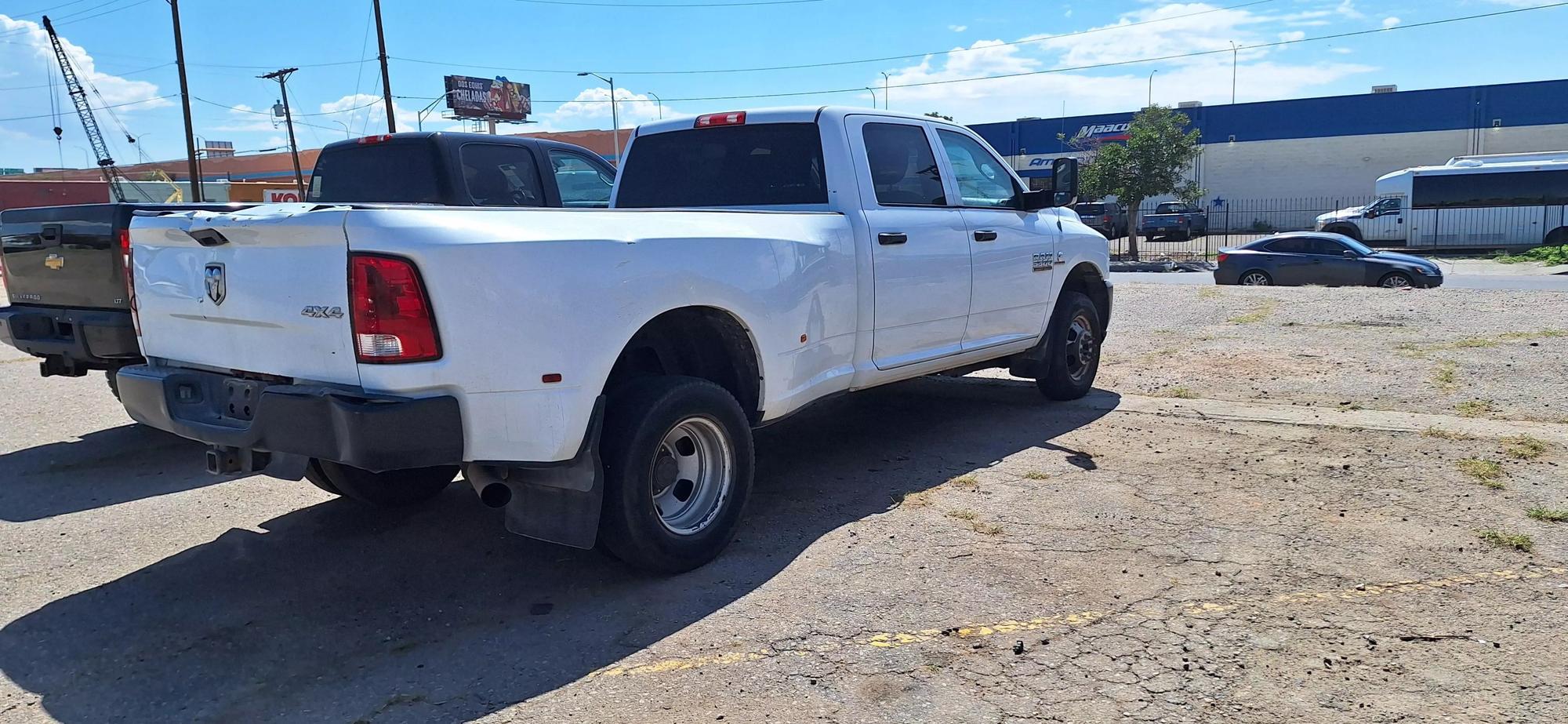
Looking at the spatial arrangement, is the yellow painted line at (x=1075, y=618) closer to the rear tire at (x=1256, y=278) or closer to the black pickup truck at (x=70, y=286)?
the black pickup truck at (x=70, y=286)

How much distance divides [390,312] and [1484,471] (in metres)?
5.36

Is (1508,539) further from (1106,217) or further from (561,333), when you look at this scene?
(1106,217)

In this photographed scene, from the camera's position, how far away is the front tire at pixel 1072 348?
7676 millimetres

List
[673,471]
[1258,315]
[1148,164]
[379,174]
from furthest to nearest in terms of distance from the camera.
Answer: [1148,164] < [1258,315] < [379,174] < [673,471]

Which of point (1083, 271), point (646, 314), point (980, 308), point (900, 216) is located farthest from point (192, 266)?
point (1083, 271)

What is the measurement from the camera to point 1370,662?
141 inches

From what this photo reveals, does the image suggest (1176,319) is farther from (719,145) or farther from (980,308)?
(719,145)

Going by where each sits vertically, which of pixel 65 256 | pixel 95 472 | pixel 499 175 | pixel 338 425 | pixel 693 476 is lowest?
pixel 95 472

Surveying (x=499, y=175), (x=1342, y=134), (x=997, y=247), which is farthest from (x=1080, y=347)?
(x=1342, y=134)

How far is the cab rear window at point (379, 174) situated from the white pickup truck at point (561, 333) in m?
3.18

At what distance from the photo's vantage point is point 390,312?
3.62 meters

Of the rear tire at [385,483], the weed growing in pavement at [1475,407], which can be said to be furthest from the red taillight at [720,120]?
the weed growing in pavement at [1475,407]

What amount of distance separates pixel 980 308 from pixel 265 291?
4059mm

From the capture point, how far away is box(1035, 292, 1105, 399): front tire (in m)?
7.68
